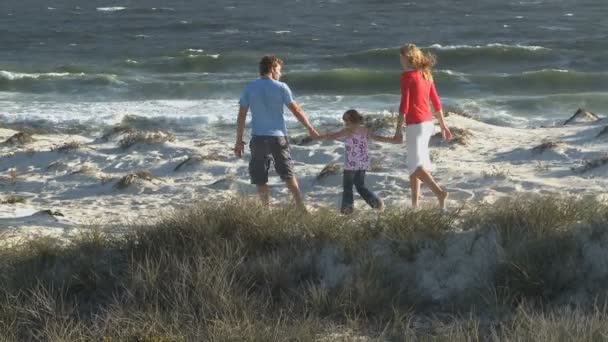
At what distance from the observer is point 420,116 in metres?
8.32

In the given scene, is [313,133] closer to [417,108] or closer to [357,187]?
[357,187]

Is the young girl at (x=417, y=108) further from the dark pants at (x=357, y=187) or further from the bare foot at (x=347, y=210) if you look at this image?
the bare foot at (x=347, y=210)

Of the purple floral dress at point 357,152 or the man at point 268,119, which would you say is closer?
the man at point 268,119

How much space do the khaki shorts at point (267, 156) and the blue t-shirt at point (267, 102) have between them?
7 cm

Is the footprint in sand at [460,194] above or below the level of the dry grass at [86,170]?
above

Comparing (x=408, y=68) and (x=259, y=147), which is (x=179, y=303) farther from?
(x=408, y=68)

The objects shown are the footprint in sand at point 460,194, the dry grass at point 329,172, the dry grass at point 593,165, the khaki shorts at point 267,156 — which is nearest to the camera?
the khaki shorts at point 267,156

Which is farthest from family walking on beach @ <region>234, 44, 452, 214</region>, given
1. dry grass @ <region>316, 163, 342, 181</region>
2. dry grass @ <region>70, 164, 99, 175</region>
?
Result: dry grass @ <region>70, 164, 99, 175</region>

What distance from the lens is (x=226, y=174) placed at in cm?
1157

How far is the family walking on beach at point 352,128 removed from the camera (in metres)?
8.28

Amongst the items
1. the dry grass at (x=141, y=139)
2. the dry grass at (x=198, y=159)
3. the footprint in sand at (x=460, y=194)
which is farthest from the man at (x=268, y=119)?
the dry grass at (x=141, y=139)

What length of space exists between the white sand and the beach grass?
1210mm

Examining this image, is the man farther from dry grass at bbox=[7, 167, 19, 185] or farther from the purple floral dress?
dry grass at bbox=[7, 167, 19, 185]

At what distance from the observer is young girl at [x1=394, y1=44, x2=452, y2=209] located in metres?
8.23
